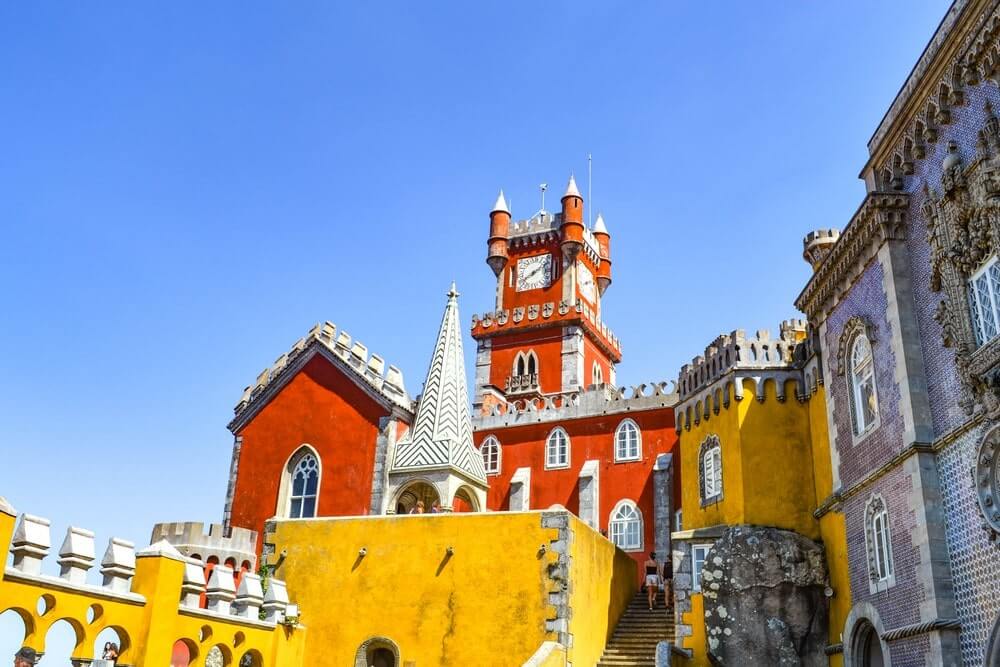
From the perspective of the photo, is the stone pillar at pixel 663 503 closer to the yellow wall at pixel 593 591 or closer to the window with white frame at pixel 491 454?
the yellow wall at pixel 593 591

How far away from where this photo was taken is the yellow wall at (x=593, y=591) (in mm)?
19000

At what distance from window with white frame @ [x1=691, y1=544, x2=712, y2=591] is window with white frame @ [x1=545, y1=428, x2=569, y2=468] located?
1036 cm

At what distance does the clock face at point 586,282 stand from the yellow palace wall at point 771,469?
22394mm

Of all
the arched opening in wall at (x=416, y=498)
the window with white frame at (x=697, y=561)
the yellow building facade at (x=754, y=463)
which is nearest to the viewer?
the yellow building facade at (x=754, y=463)

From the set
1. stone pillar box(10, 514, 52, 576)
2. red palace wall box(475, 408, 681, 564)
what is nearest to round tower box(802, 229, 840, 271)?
red palace wall box(475, 408, 681, 564)

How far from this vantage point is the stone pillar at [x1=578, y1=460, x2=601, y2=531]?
2942 cm

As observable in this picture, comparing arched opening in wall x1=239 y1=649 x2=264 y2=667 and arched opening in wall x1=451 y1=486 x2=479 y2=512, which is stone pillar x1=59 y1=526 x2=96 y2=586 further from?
arched opening in wall x1=451 y1=486 x2=479 y2=512

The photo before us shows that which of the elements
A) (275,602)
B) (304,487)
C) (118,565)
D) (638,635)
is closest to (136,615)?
(118,565)

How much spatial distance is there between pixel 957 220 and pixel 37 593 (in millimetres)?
14827

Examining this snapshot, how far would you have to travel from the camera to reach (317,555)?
802 inches

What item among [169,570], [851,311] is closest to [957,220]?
[851,311]

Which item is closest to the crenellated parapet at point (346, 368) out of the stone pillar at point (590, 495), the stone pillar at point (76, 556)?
the stone pillar at point (590, 495)

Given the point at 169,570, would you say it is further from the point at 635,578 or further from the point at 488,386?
the point at 488,386

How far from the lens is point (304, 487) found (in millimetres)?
27672
